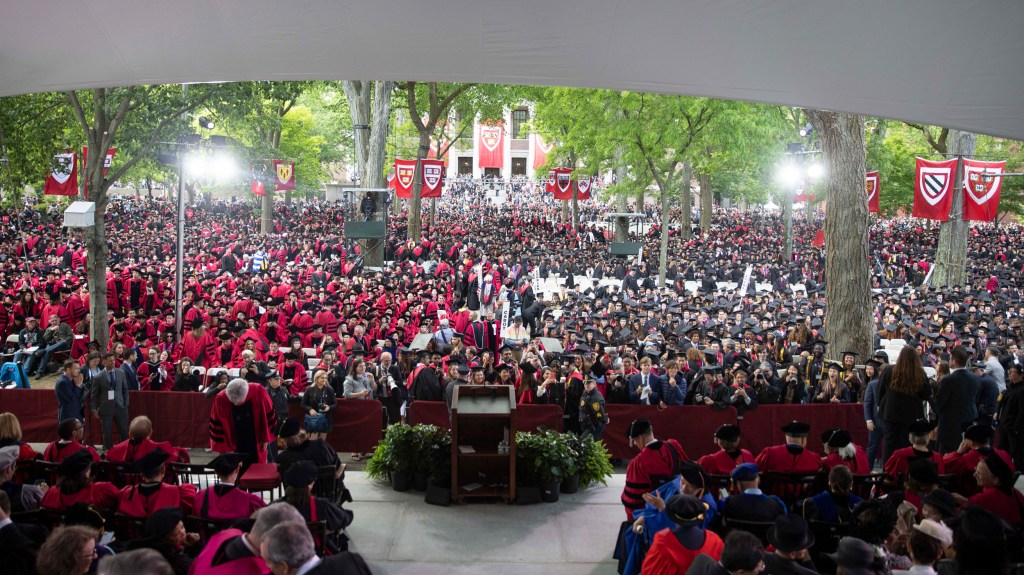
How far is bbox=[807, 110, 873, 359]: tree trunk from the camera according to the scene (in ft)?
47.9

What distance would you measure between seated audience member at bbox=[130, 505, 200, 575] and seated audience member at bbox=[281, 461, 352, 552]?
91 cm

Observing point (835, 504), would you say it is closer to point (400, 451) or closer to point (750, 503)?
point (750, 503)

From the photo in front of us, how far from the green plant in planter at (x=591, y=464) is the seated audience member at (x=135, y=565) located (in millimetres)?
6144

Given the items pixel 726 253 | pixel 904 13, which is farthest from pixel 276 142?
pixel 904 13

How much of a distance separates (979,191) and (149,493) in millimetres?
26860

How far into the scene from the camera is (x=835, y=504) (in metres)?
6.40

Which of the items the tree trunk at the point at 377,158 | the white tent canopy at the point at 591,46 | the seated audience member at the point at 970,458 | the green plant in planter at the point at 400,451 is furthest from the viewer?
the tree trunk at the point at 377,158

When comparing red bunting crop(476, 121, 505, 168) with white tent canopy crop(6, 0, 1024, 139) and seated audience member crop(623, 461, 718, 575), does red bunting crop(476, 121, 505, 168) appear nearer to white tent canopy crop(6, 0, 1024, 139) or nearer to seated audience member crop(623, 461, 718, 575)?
white tent canopy crop(6, 0, 1024, 139)

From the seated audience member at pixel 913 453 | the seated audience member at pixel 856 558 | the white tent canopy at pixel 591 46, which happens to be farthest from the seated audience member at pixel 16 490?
the seated audience member at pixel 913 453

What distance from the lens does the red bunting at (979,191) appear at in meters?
25.5

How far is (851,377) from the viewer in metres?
12.6

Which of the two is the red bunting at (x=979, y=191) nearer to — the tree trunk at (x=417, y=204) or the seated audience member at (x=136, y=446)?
the tree trunk at (x=417, y=204)

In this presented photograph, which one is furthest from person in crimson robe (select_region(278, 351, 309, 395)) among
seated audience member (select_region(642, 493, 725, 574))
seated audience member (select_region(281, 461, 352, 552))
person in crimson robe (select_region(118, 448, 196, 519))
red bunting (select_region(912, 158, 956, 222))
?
red bunting (select_region(912, 158, 956, 222))

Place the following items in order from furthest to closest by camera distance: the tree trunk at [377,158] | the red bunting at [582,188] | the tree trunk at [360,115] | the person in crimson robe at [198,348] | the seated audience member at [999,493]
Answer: the red bunting at [582,188]
the tree trunk at [360,115]
the tree trunk at [377,158]
the person in crimson robe at [198,348]
the seated audience member at [999,493]
